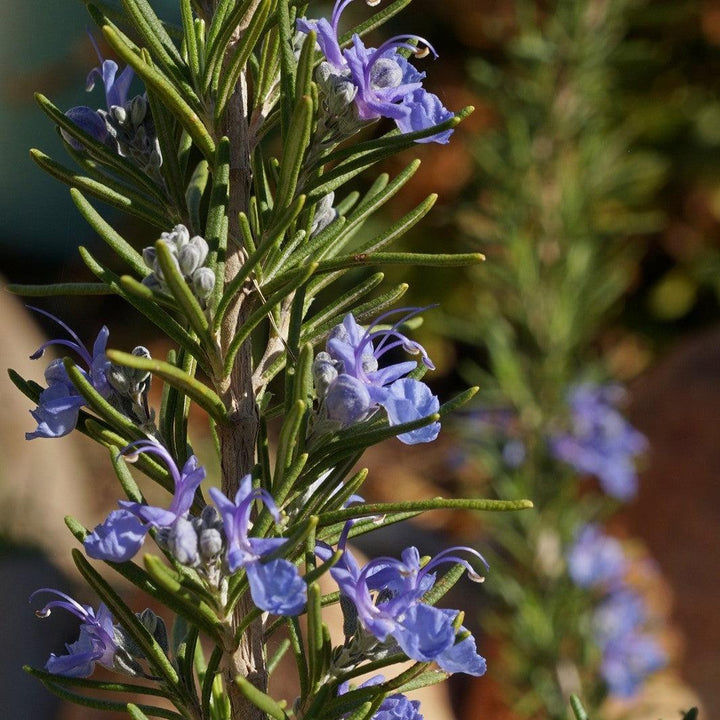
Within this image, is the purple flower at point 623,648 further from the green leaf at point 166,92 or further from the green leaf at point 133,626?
the green leaf at point 166,92

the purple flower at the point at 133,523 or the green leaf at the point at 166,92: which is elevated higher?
the green leaf at the point at 166,92

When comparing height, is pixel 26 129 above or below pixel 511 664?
above

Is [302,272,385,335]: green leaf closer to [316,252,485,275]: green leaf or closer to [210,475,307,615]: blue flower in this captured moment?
[316,252,485,275]: green leaf

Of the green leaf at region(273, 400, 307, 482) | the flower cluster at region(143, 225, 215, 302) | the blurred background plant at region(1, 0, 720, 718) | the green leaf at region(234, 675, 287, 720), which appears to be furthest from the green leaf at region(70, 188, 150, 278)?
the blurred background plant at region(1, 0, 720, 718)

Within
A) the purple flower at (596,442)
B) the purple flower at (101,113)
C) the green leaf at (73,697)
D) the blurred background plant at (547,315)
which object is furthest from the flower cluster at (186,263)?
the purple flower at (596,442)

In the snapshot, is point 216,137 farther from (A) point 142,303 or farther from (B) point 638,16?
(B) point 638,16

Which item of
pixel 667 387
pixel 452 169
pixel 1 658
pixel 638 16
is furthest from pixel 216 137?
pixel 452 169
